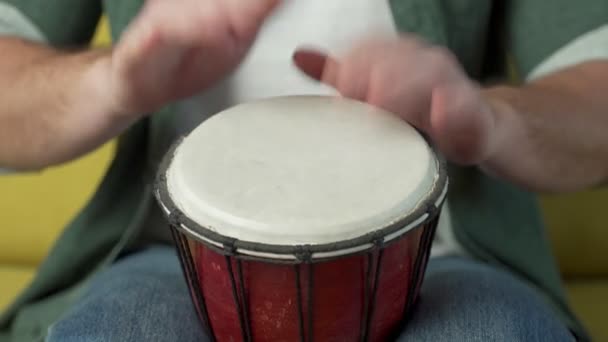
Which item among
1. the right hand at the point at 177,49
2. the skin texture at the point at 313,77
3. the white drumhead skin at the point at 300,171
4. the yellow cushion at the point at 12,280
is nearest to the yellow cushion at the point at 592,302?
the skin texture at the point at 313,77

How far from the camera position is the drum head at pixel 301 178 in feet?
1.97

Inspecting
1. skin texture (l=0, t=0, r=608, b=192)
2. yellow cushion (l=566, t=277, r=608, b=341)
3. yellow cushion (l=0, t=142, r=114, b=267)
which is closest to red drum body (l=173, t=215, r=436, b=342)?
skin texture (l=0, t=0, r=608, b=192)

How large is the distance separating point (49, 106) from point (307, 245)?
1.19ft

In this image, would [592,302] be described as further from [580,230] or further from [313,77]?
[313,77]

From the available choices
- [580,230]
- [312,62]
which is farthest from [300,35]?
[580,230]

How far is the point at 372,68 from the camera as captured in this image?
0.63 meters

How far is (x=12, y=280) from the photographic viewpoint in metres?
1.24

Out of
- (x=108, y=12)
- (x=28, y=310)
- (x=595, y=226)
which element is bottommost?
(x=595, y=226)

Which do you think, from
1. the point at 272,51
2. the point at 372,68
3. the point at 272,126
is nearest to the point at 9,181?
the point at 272,51

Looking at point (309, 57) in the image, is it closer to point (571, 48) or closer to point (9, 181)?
point (571, 48)

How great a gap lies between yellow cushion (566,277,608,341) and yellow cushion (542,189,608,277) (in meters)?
0.02

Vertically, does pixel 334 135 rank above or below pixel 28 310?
above

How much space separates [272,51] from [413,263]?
1.04 ft

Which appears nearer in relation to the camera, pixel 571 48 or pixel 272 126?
pixel 272 126
